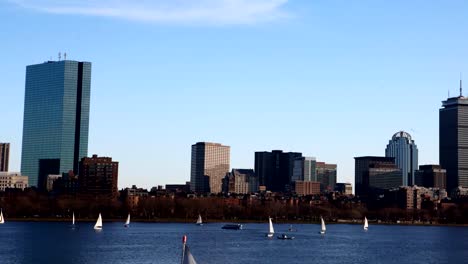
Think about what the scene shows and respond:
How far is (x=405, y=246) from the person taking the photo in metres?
168

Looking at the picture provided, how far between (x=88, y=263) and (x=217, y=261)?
17.9 meters

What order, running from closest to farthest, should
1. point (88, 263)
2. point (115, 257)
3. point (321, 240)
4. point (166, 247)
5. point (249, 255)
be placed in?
point (88, 263) < point (115, 257) < point (249, 255) < point (166, 247) < point (321, 240)

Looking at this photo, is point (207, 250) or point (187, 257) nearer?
point (187, 257)

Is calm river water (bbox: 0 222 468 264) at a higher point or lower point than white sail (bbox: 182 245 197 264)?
lower

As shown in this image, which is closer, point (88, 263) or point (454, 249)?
point (88, 263)

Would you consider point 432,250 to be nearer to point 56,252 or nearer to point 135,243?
point 135,243

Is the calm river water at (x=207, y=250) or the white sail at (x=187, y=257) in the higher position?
the white sail at (x=187, y=257)

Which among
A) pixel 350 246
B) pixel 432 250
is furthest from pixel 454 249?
pixel 350 246

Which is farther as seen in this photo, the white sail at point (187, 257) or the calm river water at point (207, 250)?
the calm river water at point (207, 250)

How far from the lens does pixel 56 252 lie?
127m

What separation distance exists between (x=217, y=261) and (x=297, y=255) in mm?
20919

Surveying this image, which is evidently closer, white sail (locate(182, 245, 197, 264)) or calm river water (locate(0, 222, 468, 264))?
white sail (locate(182, 245, 197, 264))

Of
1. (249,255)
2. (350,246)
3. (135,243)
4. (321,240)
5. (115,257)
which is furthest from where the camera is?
(321,240)

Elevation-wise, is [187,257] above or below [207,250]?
above
